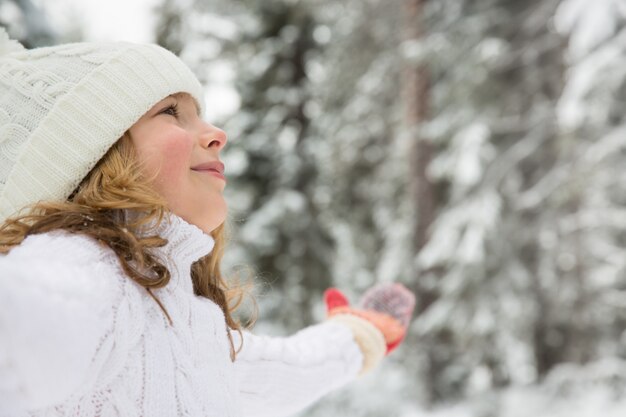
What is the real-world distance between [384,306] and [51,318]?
1434 mm

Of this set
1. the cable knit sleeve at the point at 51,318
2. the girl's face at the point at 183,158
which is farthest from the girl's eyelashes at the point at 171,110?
the cable knit sleeve at the point at 51,318

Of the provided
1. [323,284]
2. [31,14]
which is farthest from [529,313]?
[31,14]

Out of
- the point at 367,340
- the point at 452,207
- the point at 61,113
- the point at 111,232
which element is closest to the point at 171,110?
the point at 61,113

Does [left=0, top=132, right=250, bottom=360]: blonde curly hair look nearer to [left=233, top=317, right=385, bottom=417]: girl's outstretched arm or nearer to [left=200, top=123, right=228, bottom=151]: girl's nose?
[left=200, top=123, right=228, bottom=151]: girl's nose

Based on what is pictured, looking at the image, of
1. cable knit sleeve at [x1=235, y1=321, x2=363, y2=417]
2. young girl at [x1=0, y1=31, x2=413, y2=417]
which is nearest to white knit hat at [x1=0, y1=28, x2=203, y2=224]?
young girl at [x1=0, y1=31, x2=413, y2=417]

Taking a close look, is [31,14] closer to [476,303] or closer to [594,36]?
[594,36]

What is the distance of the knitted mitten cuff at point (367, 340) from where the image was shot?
6.40ft

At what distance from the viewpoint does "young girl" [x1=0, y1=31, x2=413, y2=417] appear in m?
0.90

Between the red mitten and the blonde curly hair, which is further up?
the blonde curly hair

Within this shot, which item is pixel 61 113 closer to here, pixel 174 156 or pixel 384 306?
pixel 174 156

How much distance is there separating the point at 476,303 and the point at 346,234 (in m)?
2.85

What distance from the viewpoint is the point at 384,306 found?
212cm

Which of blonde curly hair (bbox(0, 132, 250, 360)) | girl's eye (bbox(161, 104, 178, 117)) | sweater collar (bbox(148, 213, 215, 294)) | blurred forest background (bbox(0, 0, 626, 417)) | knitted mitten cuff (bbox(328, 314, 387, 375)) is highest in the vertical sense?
girl's eye (bbox(161, 104, 178, 117))

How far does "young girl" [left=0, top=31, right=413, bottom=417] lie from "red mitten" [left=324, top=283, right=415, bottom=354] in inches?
24.2
